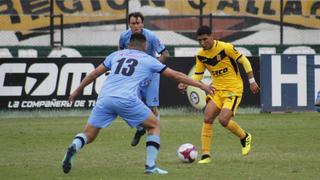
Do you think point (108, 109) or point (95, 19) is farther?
point (95, 19)

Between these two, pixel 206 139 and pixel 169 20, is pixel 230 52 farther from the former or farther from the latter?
pixel 169 20

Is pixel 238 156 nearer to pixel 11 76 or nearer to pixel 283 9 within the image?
pixel 11 76

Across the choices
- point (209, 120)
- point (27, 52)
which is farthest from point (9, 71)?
point (209, 120)

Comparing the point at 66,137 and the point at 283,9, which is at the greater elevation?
the point at 283,9

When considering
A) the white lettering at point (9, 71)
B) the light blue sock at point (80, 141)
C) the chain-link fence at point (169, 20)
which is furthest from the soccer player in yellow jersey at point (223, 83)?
the chain-link fence at point (169, 20)

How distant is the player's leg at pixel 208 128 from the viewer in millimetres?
12656

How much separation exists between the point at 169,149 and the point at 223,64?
208cm

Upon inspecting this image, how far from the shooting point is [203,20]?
2692 cm

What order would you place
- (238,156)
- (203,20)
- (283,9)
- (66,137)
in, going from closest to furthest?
(238,156)
(66,137)
(203,20)
(283,9)

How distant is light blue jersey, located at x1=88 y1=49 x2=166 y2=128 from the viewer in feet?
34.7

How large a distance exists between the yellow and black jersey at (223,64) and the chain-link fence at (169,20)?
538 inches

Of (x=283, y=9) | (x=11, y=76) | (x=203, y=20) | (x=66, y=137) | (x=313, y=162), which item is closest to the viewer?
(x=313, y=162)

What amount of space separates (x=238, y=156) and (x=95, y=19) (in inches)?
671

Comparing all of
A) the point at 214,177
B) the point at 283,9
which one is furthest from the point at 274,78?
the point at 214,177
